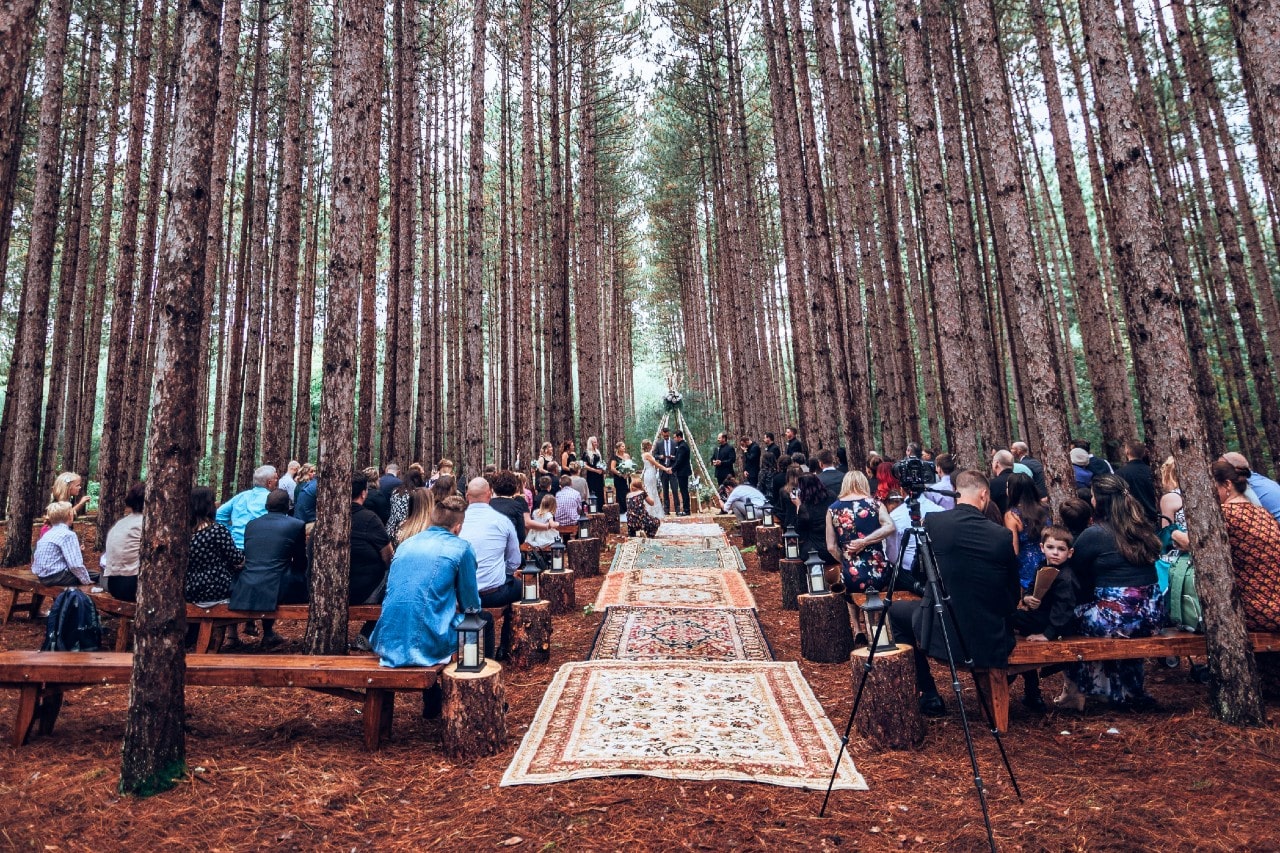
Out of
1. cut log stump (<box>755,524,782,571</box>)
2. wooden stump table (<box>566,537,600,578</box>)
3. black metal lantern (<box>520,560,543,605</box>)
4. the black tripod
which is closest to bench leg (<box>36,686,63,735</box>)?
black metal lantern (<box>520,560,543,605</box>)

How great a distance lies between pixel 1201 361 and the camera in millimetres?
11766

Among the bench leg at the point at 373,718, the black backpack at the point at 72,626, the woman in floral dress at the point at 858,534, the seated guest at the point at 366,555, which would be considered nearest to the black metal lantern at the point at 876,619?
the woman in floral dress at the point at 858,534

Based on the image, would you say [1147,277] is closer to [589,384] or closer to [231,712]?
[231,712]

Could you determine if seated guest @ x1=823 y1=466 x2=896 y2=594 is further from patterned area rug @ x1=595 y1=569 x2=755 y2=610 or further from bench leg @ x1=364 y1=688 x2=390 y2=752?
bench leg @ x1=364 y1=688 x2=390 y2=752

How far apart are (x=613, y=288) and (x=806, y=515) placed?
2577 cm

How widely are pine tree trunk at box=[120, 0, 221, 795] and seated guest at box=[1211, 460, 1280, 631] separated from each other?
651 centimetres

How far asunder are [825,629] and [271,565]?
5163 mm

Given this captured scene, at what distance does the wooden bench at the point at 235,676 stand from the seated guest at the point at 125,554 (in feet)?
5.70

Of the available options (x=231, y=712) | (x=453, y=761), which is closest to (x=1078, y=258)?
(x=453, y=761)

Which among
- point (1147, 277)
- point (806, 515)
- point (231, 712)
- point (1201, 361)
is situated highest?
point (1201, 361)

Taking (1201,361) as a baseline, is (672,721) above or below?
below

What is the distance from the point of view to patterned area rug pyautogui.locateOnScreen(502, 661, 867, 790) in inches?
144

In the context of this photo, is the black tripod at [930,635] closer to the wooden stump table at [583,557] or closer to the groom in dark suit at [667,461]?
the wooden stump table at [583,557]

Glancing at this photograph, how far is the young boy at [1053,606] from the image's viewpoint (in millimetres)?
4504
